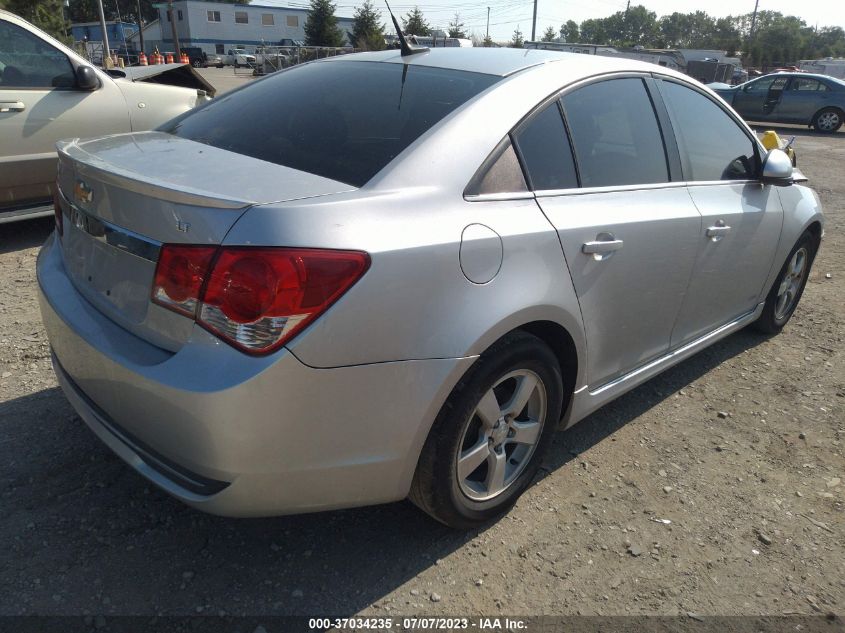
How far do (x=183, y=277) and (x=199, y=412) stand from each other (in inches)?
14.5

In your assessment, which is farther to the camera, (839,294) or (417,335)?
(839,294)

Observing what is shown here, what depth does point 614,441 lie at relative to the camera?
10.4 ft

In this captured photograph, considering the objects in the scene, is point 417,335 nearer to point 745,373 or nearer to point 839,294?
point 745,373

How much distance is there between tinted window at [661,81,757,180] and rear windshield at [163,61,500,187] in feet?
3.86

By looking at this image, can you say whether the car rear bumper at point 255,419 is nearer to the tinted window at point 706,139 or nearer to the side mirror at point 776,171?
the tinted window at point 706,139

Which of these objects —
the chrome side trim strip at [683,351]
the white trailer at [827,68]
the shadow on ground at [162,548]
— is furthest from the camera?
the white trailer at [827,68]

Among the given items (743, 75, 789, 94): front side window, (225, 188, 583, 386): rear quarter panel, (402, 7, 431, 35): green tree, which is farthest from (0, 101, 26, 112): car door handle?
(402, 7, 431, 35): green tree

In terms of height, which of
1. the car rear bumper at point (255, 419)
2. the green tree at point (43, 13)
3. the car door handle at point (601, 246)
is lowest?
the car rear bumper at point (255, 419)

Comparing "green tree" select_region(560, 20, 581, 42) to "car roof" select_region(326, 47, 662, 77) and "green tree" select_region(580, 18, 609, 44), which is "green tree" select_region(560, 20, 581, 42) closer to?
"green tree" select_region(580, 18, 609, 44)

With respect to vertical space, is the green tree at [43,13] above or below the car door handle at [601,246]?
above

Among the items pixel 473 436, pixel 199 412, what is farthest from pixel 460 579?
pixel 199 412

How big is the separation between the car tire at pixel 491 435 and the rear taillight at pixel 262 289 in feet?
1.96

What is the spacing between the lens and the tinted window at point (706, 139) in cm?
319

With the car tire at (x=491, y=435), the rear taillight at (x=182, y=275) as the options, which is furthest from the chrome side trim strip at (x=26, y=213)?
the car tire at (x=491, y=435)
